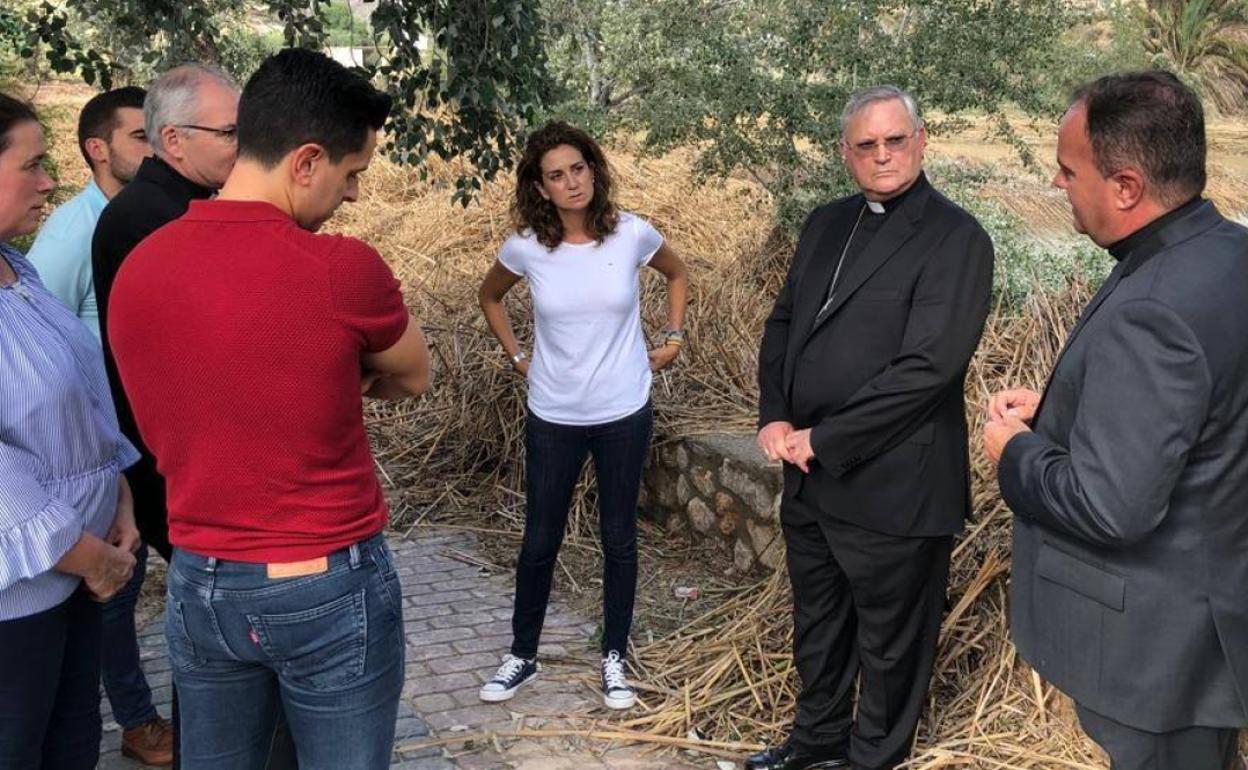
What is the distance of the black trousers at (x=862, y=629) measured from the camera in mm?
3508

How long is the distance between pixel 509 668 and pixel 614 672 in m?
0.41

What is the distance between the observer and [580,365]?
420 centimetres

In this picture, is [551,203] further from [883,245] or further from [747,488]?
[747,488]

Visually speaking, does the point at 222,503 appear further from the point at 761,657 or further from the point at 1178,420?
the point at 761,657

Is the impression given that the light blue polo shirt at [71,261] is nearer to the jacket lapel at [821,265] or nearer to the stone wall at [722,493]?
the jacket lapel at [821,265]

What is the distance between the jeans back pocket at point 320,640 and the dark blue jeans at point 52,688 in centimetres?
66

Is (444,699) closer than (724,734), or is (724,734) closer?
(724,734)

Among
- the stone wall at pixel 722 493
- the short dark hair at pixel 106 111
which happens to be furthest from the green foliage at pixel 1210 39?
the short dark hair at pixel 106 111

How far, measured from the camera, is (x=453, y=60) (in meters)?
4.91

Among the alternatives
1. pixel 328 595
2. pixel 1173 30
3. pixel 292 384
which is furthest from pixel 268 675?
pixel 1173 30

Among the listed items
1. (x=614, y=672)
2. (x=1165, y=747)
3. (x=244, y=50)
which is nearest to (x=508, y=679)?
(x=614, y=672)

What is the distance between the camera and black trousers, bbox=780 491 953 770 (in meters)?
3.51

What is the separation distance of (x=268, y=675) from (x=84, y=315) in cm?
187

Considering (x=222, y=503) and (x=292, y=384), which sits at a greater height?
(x=292, y=384)
